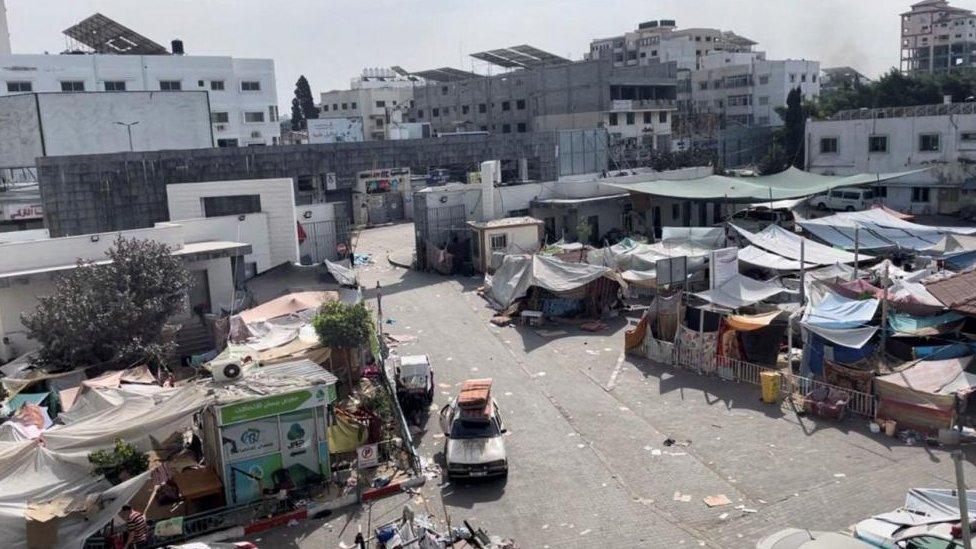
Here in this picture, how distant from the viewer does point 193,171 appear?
2895cm

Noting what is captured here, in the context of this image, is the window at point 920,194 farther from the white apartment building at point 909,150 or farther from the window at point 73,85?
the window at point 73,85

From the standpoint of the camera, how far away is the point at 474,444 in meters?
Answer: 13.3

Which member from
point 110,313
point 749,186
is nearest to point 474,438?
point 110,313

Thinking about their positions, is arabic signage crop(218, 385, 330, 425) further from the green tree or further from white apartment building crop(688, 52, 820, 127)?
white apartment building crop(688, 52, 820, 127)

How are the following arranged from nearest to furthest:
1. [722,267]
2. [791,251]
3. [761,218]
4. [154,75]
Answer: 1. [722,267]
2. [791,251]
3. [761,218]
4. [154,75]

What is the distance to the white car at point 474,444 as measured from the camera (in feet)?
42.2

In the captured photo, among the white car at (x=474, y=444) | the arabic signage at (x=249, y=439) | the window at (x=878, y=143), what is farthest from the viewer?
the window at (x=878, y=143)

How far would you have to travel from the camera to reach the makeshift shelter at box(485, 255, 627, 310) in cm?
2255

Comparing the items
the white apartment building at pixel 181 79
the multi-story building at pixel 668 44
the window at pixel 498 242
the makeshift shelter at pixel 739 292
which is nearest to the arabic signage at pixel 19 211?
the white apartment building at pixel 181 79

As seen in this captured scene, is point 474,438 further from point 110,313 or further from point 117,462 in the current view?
point 110,313

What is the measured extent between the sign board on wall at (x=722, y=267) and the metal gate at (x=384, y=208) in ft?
89.6

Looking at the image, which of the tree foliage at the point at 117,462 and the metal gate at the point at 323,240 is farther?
the metal gate at the point at 323,240

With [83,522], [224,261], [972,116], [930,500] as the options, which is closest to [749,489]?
[930,500]

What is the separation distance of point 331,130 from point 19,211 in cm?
2161
